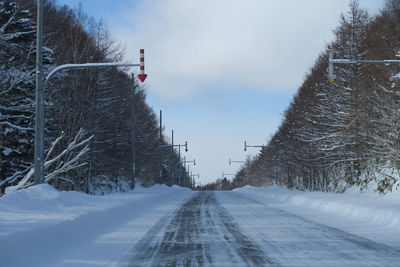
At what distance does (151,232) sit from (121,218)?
13.0 feet

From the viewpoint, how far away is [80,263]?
24.4 ft

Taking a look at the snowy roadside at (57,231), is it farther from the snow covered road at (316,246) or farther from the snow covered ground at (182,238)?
the snow covered road at (316,246)

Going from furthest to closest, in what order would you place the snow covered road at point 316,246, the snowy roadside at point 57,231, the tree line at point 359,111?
the tree line at point 359,111 < the snow covered road at point 316,246 < the snowy roadside at point 57,231

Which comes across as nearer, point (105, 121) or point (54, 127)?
point (54, 127)

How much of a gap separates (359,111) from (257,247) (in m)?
21.7

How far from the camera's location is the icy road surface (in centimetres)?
764

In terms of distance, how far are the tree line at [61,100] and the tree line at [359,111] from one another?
15.7 m

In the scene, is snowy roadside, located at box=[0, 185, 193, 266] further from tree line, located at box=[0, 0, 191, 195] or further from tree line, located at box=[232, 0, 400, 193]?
tree line, located at box=[232, 0, 400, 193]

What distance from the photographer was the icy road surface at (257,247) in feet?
25.1

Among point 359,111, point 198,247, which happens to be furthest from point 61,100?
point 198,247

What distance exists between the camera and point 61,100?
90.9 ft

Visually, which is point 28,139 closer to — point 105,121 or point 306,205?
point 105,121

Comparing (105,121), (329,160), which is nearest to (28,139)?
(105,121)

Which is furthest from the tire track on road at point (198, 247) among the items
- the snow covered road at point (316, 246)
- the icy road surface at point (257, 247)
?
the snow covered road at point (316, 246)
